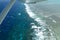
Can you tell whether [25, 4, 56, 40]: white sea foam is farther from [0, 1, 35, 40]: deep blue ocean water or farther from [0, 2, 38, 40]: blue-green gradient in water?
[0, 1, 35, 40]: deep blue ocean water

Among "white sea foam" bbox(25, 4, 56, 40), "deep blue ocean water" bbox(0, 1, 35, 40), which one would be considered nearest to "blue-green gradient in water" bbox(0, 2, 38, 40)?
"deep blue ocean water" bbox(0, 1, 35, 40)

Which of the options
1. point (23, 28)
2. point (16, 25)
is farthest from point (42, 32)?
point (16, 25)

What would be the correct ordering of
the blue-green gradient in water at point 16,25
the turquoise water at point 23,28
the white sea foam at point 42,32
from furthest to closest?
the blue-green gradient in water at point 16,25 < the turquoise water at point 23,28 < the white sea foam at point 42,32

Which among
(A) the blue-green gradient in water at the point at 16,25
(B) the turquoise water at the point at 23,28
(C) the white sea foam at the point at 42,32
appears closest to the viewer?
(C) the white sea foam at the point at 42,32

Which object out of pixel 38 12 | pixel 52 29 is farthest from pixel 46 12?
pixel 52 29

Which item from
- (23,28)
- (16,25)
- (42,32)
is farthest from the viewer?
(16,25)

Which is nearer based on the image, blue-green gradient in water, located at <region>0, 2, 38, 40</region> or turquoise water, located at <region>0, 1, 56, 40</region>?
turquoise water, located at <region>0, 1, 56, 40</region>

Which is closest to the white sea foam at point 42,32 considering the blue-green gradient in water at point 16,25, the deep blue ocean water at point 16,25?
the blue-green gradient in water at point 16,25

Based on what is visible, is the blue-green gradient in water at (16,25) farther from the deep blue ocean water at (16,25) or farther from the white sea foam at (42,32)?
the white sea foam at (42,32)

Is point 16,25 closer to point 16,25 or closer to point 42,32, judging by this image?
point 16,25

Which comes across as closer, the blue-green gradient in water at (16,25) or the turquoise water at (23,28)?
the turquoise water at (23,28)
